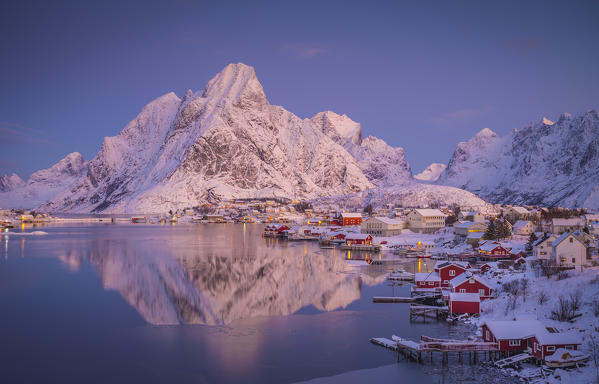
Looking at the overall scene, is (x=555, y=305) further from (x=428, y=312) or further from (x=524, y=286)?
(x=428, y=312)

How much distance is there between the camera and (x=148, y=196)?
597ft

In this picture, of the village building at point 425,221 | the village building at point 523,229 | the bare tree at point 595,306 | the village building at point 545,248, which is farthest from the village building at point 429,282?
the village building at point 425,221

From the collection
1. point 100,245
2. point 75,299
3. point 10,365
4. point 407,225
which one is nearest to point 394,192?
point 407,225

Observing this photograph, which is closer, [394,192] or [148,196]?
[394,192]

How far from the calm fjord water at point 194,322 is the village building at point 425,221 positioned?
3323 cm

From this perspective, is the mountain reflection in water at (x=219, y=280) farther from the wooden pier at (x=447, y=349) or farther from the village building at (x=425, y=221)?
the village building at (x=425, y=221)

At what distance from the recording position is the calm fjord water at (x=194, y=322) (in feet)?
59.9

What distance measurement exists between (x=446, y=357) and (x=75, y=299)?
21911 millimetres

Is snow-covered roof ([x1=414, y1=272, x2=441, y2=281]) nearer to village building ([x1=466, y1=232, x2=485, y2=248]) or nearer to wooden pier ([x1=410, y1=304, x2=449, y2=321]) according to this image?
wooden pier ([x1=410, y1=304, x2=449, y2=321])

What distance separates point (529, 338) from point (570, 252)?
1524 centimetres

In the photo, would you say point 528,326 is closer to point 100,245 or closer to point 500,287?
point 500,287

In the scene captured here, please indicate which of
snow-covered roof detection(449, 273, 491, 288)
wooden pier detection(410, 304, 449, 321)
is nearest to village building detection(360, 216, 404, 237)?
snow-covered roof detection(449, 273, 491, 288)

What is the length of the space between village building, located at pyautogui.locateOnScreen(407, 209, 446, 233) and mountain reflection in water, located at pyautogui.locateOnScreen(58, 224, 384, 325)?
22.5 meters

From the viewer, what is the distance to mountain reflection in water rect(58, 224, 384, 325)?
27.4 m
